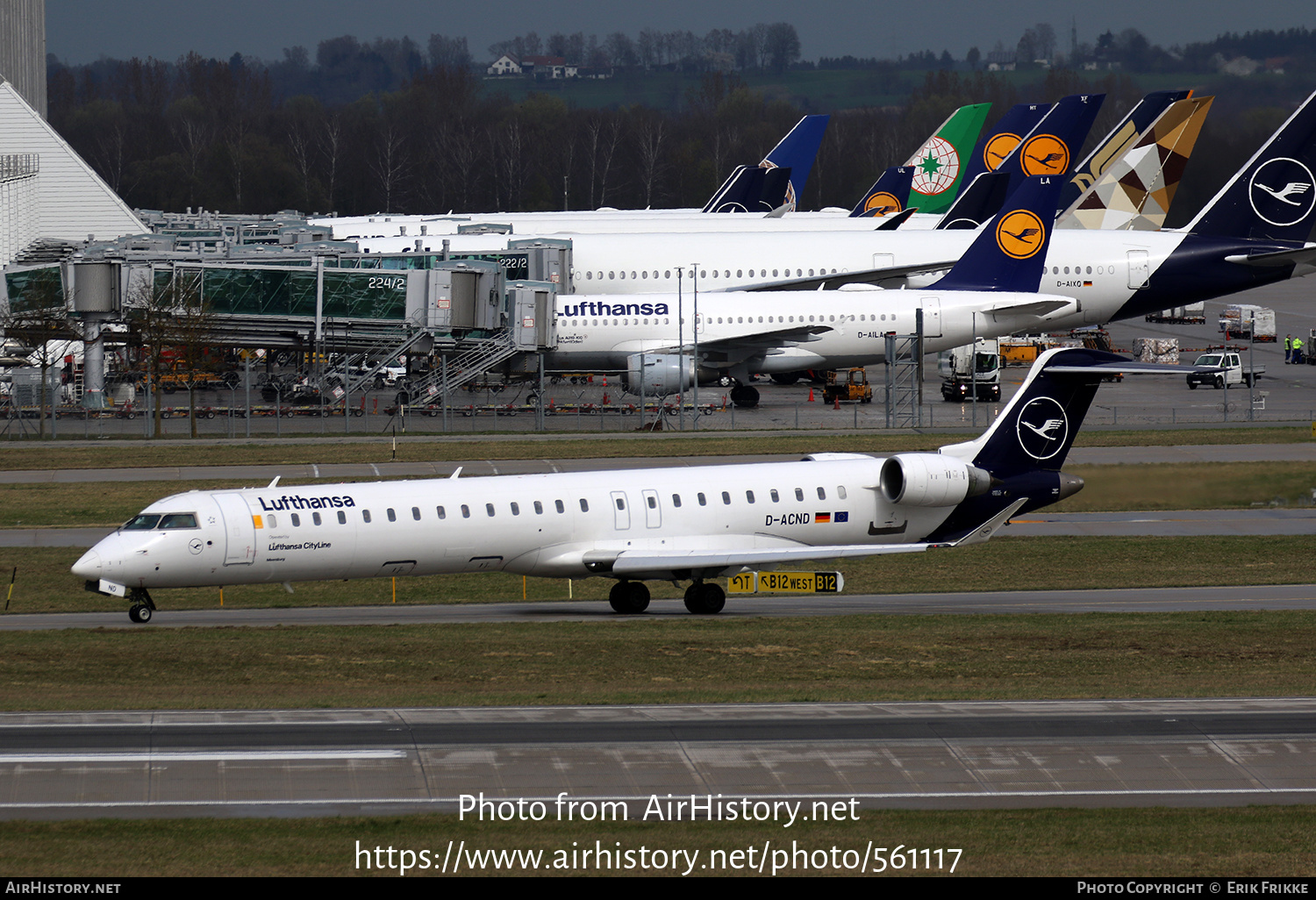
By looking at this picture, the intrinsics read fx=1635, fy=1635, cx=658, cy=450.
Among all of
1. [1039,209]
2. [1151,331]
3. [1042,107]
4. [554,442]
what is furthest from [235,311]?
[1151,331]

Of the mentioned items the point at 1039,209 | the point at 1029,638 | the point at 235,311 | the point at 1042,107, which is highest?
the point at 1042,107

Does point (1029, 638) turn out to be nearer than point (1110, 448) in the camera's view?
Yes

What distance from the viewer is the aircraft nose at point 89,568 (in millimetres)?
32031

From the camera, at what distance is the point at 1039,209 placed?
7656 cm

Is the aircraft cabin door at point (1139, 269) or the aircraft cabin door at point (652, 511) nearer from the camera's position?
the aircraft cabin door at point (652, 511)

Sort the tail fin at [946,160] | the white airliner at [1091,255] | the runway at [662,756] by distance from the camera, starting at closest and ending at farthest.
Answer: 1. the runway at [662,756]
2. the white airliner at [1091,255]
3. the tail fin at [946,160]

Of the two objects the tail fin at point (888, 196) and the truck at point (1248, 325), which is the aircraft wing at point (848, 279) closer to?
the truck at point (1248, 325)

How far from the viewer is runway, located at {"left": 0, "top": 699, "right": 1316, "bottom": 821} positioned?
19.4 m

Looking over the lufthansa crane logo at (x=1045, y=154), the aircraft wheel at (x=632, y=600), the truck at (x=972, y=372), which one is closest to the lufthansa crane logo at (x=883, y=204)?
the lufthansa crane logo at (x=1045, y=154)

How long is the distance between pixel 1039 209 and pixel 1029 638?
49715mm

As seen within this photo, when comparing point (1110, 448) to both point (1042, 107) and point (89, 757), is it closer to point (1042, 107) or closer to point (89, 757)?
point (89, 757)

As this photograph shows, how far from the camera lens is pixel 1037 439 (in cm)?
3822

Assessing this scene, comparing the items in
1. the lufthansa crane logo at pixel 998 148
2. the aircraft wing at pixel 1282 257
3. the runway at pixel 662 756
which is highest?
the lufthansa crane logo at pixel 998 148
